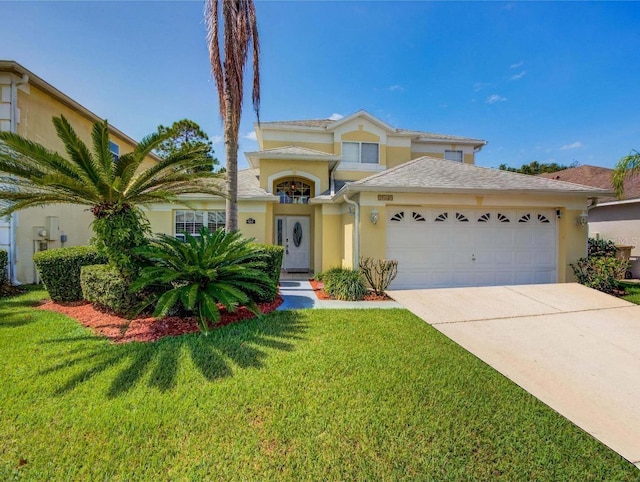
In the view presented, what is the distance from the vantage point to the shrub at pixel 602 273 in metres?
9.15

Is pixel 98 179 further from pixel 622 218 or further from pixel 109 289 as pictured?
pixel 622 218

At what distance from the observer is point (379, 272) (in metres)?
8.94

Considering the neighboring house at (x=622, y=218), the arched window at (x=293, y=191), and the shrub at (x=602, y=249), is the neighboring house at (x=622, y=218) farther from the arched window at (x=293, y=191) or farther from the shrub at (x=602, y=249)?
the arched window at (x=293, y=191)

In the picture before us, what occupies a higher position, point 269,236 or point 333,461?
point 269,236

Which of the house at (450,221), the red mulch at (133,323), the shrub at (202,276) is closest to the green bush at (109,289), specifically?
the red mulch at (133,323)

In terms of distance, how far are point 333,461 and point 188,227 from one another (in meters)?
12.3

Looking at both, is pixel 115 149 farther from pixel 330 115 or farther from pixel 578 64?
pixel 578 64

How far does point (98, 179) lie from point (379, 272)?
25.2ft

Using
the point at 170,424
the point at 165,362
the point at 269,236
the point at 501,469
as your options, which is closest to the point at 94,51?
the point at 269,236

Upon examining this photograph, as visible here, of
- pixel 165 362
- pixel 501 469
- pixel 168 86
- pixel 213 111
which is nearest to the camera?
pixel 501 469

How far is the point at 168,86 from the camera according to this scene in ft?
35.5

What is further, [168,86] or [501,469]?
[168,86]

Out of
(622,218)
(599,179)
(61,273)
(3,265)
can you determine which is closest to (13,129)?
(3,265)

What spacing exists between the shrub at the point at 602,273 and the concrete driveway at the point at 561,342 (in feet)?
2.60
